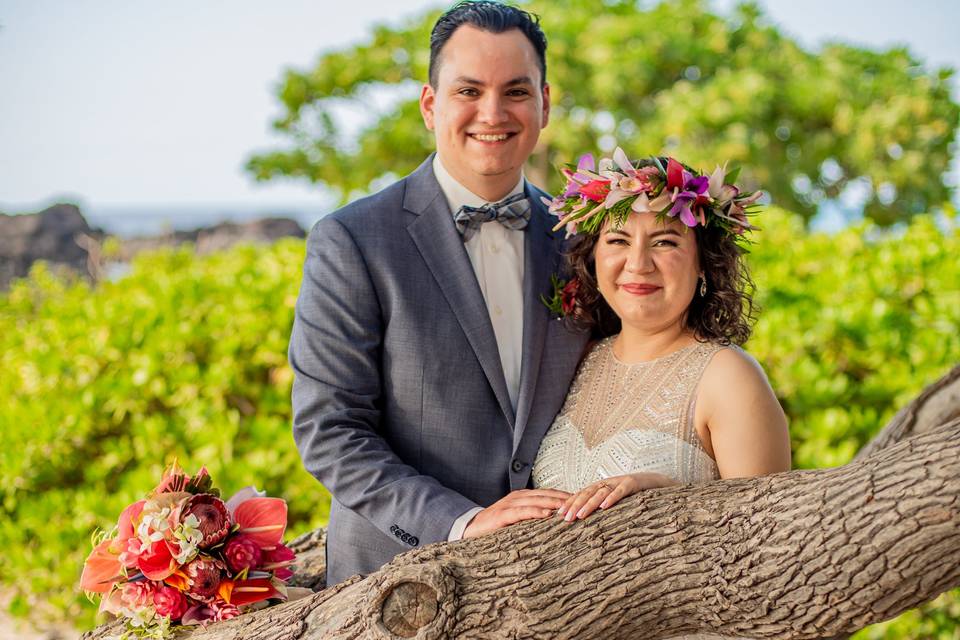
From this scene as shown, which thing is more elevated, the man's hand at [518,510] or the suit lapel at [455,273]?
the suit lapel at [455,273]

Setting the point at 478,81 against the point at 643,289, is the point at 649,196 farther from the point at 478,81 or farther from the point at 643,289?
the point at 478,81

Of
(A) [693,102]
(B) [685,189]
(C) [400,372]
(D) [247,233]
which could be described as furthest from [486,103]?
(D) [247,233]

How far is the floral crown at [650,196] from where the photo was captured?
268 cm

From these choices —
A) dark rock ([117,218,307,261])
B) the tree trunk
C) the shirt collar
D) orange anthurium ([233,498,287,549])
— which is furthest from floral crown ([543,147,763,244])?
dark rock ([117,218,307,261])

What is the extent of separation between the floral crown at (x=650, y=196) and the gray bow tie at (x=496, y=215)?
0.14 m

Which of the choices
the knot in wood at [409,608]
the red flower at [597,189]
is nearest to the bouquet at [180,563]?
the knot in wood at [409,608]

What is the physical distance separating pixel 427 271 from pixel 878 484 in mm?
1348

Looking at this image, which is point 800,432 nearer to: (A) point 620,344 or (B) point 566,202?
(A) point 620,344

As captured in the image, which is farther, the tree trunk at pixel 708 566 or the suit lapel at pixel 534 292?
the suit lapel at pixel 534 292

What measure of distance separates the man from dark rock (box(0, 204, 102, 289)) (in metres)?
7.92

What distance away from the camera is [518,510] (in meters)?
2.35

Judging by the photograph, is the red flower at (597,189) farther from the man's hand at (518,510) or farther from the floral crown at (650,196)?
the man's hand at (518,510)

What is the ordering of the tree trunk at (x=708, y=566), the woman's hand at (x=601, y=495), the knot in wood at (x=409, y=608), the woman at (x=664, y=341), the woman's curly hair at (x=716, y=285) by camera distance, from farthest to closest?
1. the woman's curly hair at (x=716, y=285)
2. the woman at (x=664, y=341)
3. the woman's hand at (x=601, y=495)
4. the knot in wood at (x=409, y=608)
5. the tree trunk at (x=708, y=566)

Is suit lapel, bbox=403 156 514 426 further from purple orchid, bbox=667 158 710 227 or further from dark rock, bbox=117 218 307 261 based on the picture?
dark rock, bbox=117 218 307 261
